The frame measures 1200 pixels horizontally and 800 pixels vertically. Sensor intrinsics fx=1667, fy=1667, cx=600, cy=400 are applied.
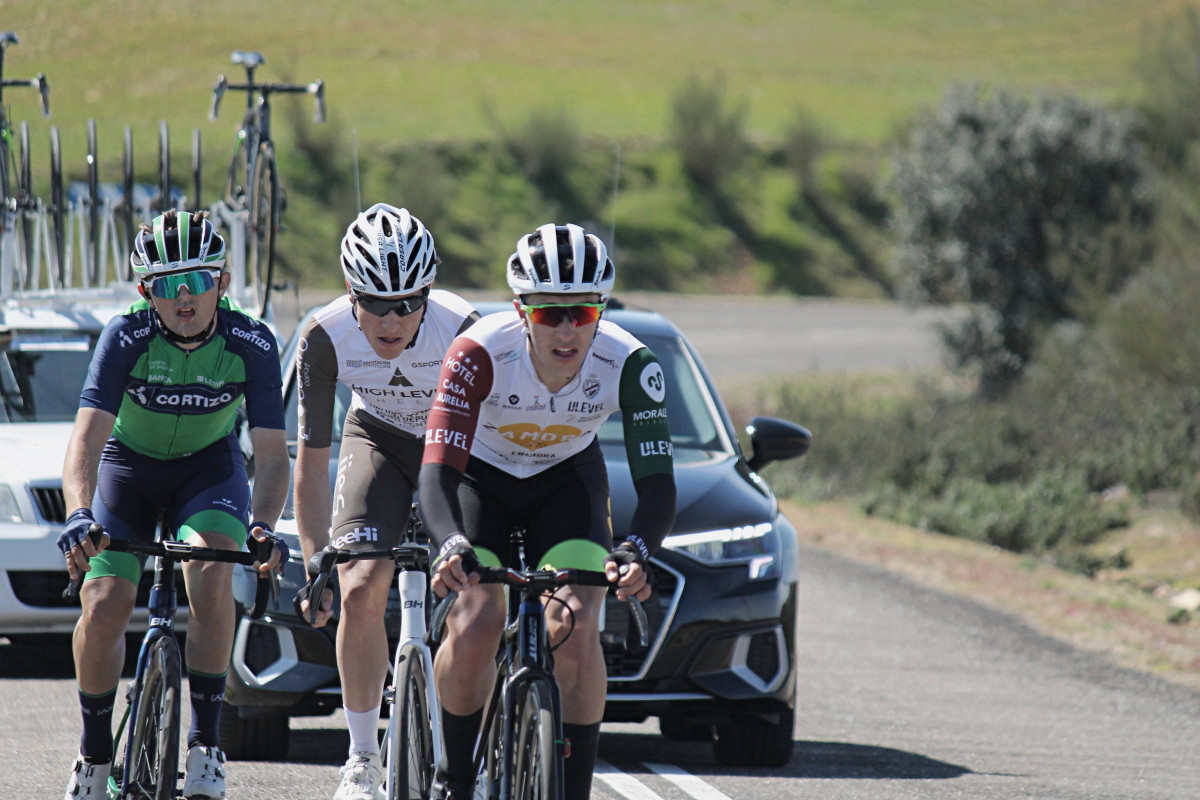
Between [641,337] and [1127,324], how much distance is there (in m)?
17.2

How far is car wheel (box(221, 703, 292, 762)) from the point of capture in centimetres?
687

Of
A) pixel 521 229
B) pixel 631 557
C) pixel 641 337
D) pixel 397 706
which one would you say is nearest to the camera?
pixel 631 557

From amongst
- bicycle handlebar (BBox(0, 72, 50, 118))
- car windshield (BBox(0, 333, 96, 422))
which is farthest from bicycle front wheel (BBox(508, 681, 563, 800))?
bicycle handlebar (BBox(0, 72, 50, 118))

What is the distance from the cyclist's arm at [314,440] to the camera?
542 centimetres

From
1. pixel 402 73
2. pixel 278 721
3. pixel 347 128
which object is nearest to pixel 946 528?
pixel 278 721

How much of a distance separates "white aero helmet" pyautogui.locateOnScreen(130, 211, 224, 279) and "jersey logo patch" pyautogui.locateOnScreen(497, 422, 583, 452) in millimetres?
1149

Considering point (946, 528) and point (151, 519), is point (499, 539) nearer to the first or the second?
point (151, 519)

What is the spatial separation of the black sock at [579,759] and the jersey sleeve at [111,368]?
5.98ft

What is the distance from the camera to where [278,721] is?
6.94m

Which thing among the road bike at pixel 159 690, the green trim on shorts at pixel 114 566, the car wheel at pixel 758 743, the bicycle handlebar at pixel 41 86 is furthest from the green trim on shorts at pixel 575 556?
the bicycle handlebar at pixel 41 86

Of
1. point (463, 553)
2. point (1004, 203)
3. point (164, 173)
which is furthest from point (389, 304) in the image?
point (1004, 203)

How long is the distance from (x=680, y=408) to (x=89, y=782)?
386cm

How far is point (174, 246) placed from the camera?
17.5 feet

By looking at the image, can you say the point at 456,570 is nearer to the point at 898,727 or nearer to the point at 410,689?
the point at 410,689
